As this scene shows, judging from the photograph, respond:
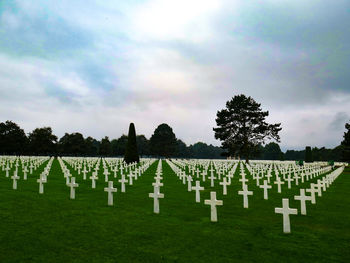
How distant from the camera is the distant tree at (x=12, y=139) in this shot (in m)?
67.9

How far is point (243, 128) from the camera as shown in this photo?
174ft

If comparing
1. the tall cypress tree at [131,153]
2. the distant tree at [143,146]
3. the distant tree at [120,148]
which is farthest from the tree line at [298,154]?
the tall cypress tree at [131,153]

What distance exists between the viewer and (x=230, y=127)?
2125 inches

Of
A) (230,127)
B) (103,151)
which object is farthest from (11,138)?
(230,127)

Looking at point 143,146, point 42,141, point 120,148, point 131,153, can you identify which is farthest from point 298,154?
point 131,153

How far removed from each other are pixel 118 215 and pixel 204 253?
133 inches

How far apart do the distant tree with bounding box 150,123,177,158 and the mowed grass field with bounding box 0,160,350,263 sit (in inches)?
3163

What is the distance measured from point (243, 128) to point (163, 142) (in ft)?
133

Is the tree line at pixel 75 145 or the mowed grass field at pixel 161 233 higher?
the tree line at pixel 75 145

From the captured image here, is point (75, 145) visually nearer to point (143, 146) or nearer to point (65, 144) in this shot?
point (65, 144)

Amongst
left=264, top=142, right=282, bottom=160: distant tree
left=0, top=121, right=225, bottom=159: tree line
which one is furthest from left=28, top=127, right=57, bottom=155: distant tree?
left=264, top=142, right=282, bottom=160: distant tree

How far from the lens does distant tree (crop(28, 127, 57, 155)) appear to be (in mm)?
73312

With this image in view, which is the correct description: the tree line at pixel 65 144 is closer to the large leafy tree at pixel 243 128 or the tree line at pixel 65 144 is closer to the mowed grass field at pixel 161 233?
the large leafy tree at pixel 243 128

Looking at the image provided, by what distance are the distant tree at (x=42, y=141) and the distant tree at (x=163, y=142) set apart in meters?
28.5
